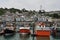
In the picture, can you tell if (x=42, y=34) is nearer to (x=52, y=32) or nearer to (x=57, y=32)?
(x=57, y=32)

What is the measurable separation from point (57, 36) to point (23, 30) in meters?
10.4

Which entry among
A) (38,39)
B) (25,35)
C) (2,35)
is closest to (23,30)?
(25,35)

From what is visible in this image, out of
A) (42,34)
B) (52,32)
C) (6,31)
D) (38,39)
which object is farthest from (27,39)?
(52,32)

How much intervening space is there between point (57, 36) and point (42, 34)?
5676mm

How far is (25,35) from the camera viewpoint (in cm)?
6650

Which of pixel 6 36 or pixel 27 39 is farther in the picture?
pixel 6 36

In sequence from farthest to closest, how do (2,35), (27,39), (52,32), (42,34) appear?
1. (52,32)
2. (2,35)
3. (42,34)
4. (27,39)

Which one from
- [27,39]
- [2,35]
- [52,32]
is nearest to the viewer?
[27,39]

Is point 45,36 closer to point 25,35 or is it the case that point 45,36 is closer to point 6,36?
point 25,35

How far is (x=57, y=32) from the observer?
66375 millimetres

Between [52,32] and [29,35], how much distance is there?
33.3ft

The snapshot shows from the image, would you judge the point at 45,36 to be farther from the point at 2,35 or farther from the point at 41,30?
the point at 2,35

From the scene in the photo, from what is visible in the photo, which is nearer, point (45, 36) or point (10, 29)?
point (45, 36)

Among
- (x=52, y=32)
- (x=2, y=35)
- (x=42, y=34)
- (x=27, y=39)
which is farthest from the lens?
(x=52, y=32)
